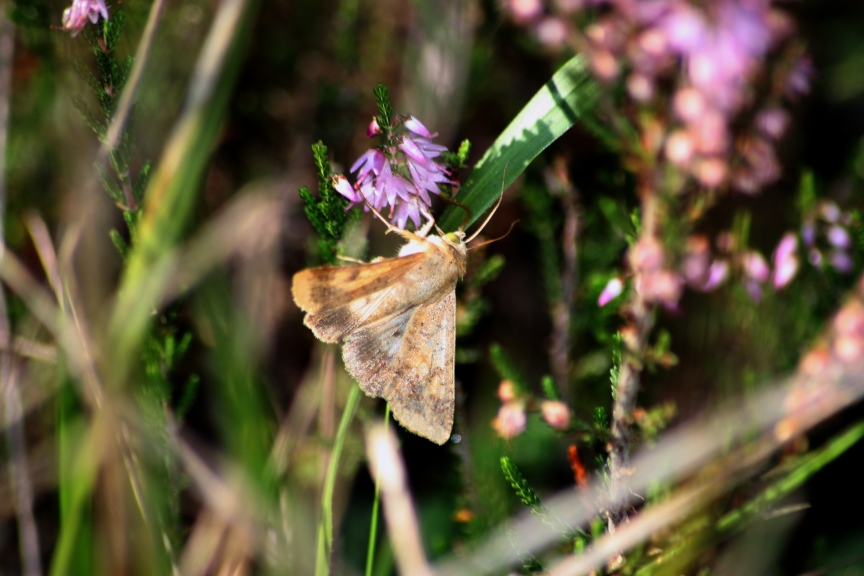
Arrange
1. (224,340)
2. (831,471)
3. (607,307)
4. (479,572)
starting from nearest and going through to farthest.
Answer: (224,340) < (479,572) < (607,307) < (831,471)

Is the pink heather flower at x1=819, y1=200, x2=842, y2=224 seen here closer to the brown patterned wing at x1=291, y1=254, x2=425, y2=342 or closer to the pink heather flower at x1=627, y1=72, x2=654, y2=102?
the pink heather flower at x1=627, y1=72, x2=654, y2=102

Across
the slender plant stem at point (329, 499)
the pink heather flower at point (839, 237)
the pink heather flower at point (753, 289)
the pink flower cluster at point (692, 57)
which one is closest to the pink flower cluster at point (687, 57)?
the pink flower cluster at point (692, 57)

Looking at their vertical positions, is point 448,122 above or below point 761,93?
above

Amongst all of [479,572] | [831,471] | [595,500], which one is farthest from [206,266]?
[831,471]

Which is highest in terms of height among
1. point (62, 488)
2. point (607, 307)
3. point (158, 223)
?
point (158, 223)

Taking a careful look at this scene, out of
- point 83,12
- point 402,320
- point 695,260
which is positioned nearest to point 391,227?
point 402,320

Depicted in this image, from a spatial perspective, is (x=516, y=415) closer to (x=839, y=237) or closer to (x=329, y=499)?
(x=329, y=499)

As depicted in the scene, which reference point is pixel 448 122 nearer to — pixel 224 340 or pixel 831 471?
pixel 224 340

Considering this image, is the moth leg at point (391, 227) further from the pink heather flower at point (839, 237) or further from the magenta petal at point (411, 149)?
the pink heather flower at point (839, 237)
